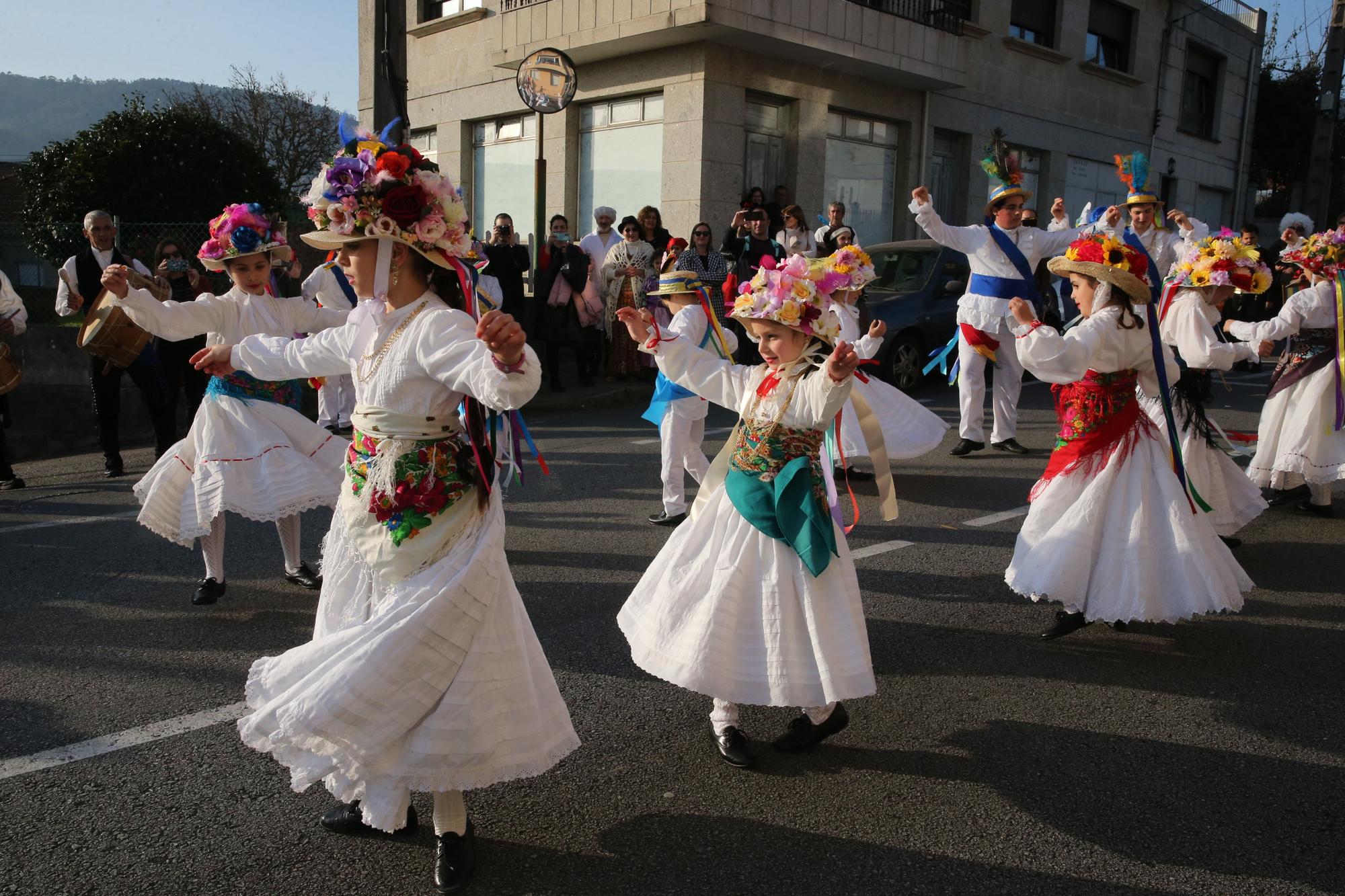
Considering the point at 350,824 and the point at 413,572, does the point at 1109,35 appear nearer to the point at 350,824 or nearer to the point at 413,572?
the point at 413,572

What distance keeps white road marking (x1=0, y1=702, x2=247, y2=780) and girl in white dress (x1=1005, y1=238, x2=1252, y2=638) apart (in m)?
3.39

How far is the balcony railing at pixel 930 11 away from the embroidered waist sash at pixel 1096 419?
618 inches

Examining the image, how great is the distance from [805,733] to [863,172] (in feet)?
57.5

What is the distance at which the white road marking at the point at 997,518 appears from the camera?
7.01 meters

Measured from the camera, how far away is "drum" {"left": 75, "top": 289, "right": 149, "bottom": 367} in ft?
19.0

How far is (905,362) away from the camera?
12219 millimetres

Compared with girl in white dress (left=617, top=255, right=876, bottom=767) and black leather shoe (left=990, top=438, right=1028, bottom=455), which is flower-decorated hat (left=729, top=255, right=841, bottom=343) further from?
black leather shoe (left=990, top=438, right=1028, bottom=455)

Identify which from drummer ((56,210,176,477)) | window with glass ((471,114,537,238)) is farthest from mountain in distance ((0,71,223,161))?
drummer ((56,210,176,477))

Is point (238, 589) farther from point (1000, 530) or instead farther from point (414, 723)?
point (1000, 530)

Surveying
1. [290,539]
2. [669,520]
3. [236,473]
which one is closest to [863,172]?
[669,520]

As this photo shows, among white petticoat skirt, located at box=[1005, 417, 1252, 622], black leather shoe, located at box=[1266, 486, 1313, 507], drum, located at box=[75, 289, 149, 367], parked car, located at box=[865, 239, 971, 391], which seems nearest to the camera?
white petticoat skirt, located at box=[1005, 417, 1252, 622]

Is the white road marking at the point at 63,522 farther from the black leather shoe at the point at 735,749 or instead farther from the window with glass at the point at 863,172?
the window with glass at the point at 863,172

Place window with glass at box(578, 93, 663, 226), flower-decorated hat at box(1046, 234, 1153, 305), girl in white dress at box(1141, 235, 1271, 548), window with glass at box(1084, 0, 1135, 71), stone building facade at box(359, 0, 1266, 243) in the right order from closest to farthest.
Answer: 1. flower-decorated hat at box(1046, 234, 1153, 305)
2. girl in white dress at box(1141, 235, 1271, 548)
3. stone building facade at box(359, 0, 1266, 243)
4. window with glass at box(578, 93, 663, 226)
5. window with glass at box(1084, 0, 1135, 71)

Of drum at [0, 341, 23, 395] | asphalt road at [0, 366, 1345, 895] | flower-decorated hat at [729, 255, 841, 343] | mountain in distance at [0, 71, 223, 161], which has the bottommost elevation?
asphalt road at [0, 366, 1345, 895]
